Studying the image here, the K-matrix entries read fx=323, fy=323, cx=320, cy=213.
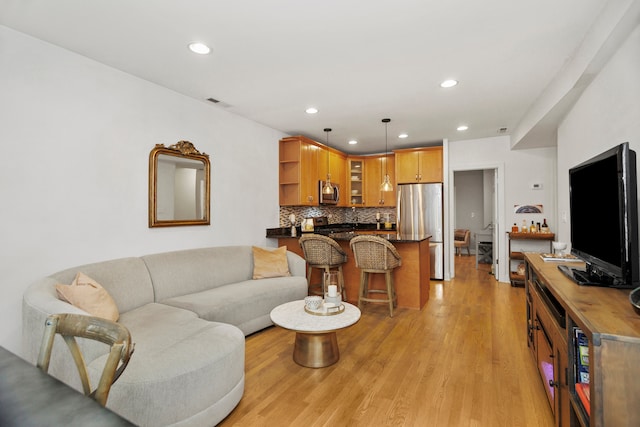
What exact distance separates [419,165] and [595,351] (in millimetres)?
5236

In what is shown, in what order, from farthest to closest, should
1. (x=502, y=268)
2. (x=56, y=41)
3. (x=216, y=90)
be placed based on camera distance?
(x=502, y=268), (x=216, y=90), (x=56, y=41)

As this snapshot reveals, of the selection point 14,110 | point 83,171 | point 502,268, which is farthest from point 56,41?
point 502,268

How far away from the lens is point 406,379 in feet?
7.84

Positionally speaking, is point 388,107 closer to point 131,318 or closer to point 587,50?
point 587,50

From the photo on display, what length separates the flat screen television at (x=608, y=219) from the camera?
1426 millimetres

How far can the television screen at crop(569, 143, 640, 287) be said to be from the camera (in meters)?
1.43

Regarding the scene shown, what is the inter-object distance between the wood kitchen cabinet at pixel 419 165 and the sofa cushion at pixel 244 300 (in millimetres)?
3272

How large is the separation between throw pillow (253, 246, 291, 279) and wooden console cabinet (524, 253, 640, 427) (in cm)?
269

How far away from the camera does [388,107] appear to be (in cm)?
403

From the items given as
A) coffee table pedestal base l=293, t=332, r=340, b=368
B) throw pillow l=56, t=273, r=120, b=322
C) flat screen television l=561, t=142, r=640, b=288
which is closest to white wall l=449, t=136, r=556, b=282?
flat screen television l=561, t=142, r=640, b=288

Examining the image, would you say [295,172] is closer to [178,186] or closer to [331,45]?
[178,186]

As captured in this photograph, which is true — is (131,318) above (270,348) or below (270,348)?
above

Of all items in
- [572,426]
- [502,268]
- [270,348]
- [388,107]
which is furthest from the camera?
[502,268]

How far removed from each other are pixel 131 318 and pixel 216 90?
7.75 feet
